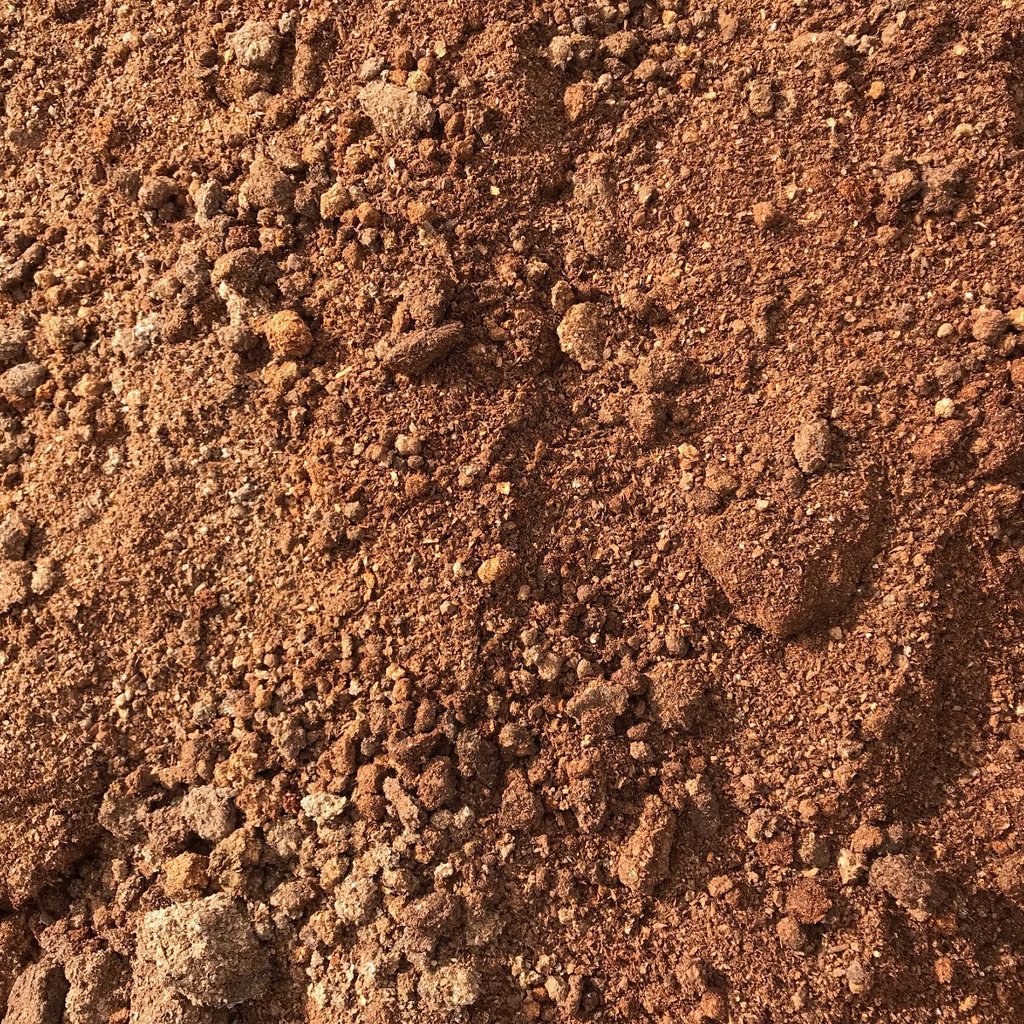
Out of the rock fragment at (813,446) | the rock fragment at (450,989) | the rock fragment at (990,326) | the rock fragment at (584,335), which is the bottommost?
the rock fragment at (450,989)

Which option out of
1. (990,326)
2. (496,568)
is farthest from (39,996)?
(990,326)

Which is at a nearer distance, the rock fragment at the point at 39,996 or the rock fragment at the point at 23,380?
the rock fragment at the point at 39,996

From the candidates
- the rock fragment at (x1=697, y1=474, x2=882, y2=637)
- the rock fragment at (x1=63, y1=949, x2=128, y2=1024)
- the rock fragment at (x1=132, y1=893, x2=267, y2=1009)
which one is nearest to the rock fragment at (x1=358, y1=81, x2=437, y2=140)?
the rock fragment at (x1=697, y1=474, x2=882, y2=637)

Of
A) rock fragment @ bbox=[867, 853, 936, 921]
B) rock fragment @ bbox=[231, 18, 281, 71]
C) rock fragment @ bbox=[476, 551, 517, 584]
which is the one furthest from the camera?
rock fragment @ bbox=[231, 18, 281, 71]

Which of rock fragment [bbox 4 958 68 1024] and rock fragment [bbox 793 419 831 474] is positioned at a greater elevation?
rock fragment [bbox 793 419 831 474]

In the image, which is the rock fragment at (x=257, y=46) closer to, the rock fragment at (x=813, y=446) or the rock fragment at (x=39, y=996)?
the rock fragment at (x=813, y=446)

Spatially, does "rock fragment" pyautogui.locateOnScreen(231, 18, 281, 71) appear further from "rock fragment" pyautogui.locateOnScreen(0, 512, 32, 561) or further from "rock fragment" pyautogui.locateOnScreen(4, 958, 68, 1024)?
"rock fragment" pyautogui.locateOnScreen(4, 958, 68, 1024)

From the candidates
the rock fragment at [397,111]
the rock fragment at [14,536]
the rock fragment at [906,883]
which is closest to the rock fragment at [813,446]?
the rock fragment at [906,883]
